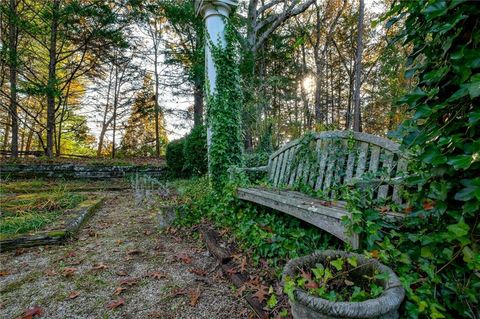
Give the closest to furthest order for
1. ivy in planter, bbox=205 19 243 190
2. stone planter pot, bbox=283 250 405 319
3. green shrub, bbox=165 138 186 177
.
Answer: stone planter pot, bbox=283 250 405 319 → ivy in planter, bbox=205 19 243 190 → green shrub, bbox=165 138 186 177

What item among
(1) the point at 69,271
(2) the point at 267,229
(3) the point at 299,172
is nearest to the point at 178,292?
(2) the point at 267,229

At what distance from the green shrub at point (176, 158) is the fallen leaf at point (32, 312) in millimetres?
6655

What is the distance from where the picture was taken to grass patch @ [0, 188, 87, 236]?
3.34 meters

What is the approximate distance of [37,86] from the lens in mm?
8344

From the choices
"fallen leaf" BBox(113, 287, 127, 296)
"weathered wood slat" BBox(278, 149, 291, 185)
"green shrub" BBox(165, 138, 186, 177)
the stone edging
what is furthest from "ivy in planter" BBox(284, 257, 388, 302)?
"green shrub" BBox(165, 138, 186, 177)

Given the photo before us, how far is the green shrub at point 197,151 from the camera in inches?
269

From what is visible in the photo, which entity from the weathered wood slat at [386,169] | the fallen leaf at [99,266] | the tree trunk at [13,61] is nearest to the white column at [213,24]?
the fallen leaf at [99,266]

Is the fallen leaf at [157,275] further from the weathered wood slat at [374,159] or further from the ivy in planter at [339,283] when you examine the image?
the weathered wood slat at [374,159]

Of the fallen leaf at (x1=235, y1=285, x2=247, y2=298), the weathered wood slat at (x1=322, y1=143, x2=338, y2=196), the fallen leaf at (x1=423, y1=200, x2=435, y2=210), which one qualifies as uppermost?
the weathered wood slat at (x1=322, y1=143, x2=338, y2=196)

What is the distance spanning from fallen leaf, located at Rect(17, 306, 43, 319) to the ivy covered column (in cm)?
274

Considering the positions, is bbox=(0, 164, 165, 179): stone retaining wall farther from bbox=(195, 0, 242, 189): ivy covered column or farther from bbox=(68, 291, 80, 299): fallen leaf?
bbox=(68, 291, 80, 299): fallen leaf

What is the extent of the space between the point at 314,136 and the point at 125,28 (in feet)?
38.2

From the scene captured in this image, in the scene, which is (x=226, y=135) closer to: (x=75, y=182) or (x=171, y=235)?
(x=171, y=235)

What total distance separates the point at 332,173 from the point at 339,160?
0.49 feet
